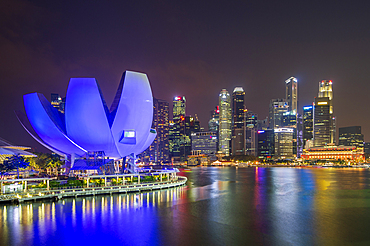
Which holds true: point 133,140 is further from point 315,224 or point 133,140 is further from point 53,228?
point 315,224

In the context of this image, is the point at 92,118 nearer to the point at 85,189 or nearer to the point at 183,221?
the point at 85,189

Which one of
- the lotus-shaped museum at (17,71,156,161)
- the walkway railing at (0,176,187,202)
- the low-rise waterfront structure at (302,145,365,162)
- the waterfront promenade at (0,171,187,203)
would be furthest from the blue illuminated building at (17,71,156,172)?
the low-rise waterfront structure at (302,145,365,162)

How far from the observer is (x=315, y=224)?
24.5 meters

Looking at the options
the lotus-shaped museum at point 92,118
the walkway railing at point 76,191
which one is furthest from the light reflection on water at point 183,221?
the lotus-shaped museum at point 92,118

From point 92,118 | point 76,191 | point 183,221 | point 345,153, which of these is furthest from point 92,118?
point 345,153

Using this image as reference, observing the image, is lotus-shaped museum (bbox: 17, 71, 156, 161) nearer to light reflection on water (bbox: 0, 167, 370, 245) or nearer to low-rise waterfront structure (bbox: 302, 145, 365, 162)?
light reflection on water (bbox: 0, 167, 370, 245)

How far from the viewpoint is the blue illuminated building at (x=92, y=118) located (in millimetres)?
35594

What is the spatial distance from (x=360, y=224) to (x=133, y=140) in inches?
1056

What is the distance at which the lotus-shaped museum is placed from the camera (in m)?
35.6

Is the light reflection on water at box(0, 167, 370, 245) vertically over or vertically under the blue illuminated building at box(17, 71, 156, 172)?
under

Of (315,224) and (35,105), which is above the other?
(35,105)

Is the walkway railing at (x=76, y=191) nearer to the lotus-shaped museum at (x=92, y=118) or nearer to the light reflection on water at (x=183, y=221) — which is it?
the light reflection on water at (x=183, y=221)

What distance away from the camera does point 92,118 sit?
35969 millimetres

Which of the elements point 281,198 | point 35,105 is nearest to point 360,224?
point 281,198
